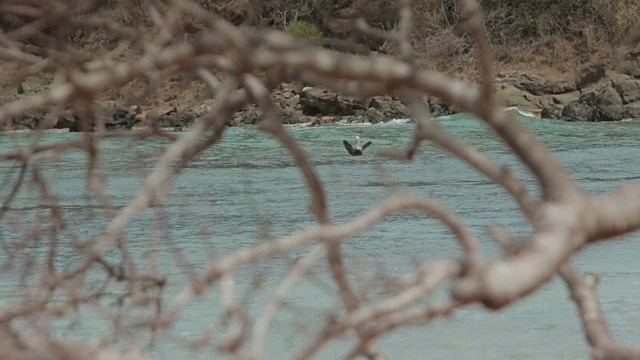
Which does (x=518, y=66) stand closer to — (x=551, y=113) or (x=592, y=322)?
(x=551, y=113)

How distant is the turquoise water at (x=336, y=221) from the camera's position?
22.8 ft

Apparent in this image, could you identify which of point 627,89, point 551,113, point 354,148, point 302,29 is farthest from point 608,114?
point 302,29

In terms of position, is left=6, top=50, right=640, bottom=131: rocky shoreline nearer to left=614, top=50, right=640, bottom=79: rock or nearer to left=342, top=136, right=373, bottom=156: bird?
left=614, top=50, right=640, bottom=79: rock

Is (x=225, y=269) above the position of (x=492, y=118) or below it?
below

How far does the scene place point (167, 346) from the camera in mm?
6930

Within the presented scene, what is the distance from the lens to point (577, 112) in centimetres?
2659

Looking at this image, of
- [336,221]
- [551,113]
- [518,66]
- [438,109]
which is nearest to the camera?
[336,221]

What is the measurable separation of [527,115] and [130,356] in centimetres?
2534

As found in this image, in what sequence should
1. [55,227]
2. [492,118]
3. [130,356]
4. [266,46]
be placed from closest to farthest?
[266,46], [492,118], [130,356], [55,227]

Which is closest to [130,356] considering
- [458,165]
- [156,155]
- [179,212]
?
[156,155]

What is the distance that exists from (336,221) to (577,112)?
1509 centimetres

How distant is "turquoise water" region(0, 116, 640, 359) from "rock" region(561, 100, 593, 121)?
1.21 meters

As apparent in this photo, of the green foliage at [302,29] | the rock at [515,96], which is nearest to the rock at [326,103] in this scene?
the green foliage at [302,29]

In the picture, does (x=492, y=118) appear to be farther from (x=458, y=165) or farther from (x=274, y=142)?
(x=274, y=142)
